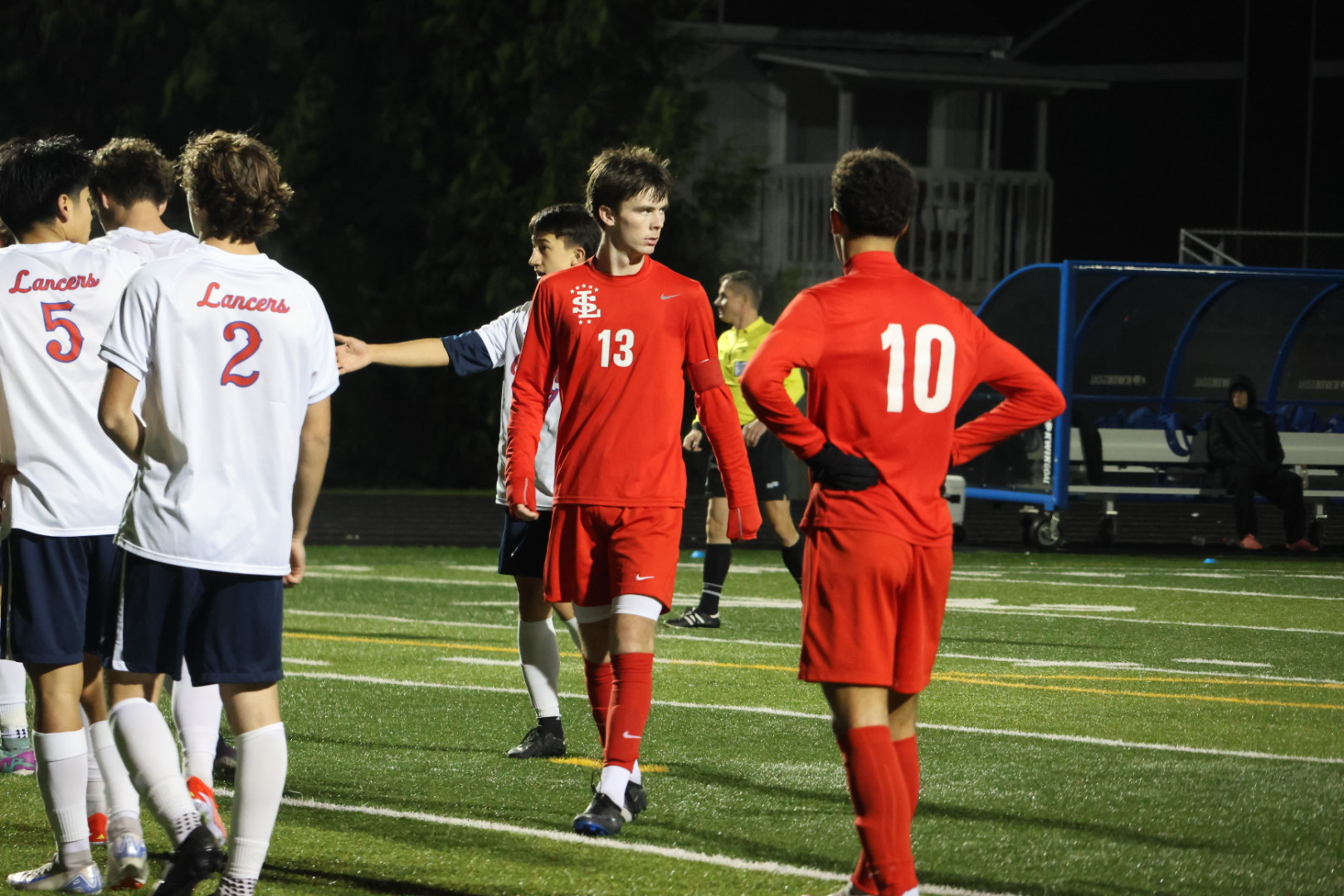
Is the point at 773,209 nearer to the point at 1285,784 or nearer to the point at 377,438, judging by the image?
the point at 377,438

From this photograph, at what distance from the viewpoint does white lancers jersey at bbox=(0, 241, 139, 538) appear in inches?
203

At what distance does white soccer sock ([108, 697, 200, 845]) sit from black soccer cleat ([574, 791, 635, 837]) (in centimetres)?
142

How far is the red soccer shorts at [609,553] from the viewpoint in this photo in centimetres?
593

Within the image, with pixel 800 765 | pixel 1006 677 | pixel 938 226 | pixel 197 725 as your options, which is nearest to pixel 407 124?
pixel 938 226

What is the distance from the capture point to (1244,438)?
18.6 m

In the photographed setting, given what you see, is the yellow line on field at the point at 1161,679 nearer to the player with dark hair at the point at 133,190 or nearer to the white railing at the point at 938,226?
the player with dark hair at the point at 133,190

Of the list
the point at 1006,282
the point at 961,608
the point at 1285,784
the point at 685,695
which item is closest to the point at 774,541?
the point at 1006,282

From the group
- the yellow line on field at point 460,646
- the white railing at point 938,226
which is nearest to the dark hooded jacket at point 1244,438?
the yellow line on field at point 460,646

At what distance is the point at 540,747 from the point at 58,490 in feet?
8.45

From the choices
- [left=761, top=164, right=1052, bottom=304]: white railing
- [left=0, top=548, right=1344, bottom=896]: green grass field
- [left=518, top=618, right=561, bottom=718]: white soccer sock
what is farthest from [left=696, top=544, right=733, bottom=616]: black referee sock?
[left=761, top=164, right=1052, bottom=304]: white railing

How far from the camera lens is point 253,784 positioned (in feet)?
15.0

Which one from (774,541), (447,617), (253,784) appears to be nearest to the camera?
(253,784)

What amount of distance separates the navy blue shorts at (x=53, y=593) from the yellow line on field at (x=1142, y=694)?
17.0 ft

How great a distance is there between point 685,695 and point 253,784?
4470mm
